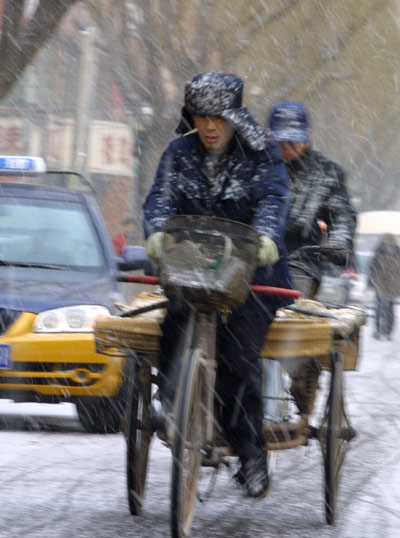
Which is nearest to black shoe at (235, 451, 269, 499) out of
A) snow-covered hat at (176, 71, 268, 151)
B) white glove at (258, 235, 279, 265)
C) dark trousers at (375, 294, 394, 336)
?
white glove at (258, 235, 279, 265)

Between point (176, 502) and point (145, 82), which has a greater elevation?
point (145, 82)

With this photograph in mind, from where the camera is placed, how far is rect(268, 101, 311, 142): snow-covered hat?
7.06 meters

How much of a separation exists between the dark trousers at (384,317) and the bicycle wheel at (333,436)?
1689 centimetres

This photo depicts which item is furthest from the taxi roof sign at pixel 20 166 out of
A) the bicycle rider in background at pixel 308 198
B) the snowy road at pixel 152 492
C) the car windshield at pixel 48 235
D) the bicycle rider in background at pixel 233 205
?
the bicycle rider in background at pixel 233 205

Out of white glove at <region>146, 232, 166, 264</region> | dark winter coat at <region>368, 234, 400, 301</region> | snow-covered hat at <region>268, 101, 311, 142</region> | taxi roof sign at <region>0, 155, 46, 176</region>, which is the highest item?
snow-covered hat at <region>268, 101, 311, 142</region>

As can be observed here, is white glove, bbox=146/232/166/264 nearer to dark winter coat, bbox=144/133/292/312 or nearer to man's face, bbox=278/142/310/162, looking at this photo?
dark winter coat, bbox=144/133/292/312

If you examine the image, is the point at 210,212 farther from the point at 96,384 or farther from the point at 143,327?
the point at 96,384

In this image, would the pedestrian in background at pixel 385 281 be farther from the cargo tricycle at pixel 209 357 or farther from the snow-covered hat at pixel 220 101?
the snow-covered hat at pixel 220 101

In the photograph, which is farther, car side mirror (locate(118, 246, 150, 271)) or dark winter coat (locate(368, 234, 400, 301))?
dark winter coat (locate(368, 234, 400, 301))

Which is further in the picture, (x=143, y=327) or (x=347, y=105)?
(x=347, y=105)

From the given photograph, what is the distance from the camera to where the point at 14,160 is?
970 centimetres

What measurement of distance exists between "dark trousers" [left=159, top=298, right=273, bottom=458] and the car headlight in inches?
117

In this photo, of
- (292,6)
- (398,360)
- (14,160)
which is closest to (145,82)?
(292,6)

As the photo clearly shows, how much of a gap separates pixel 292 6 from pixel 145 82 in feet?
9.83
